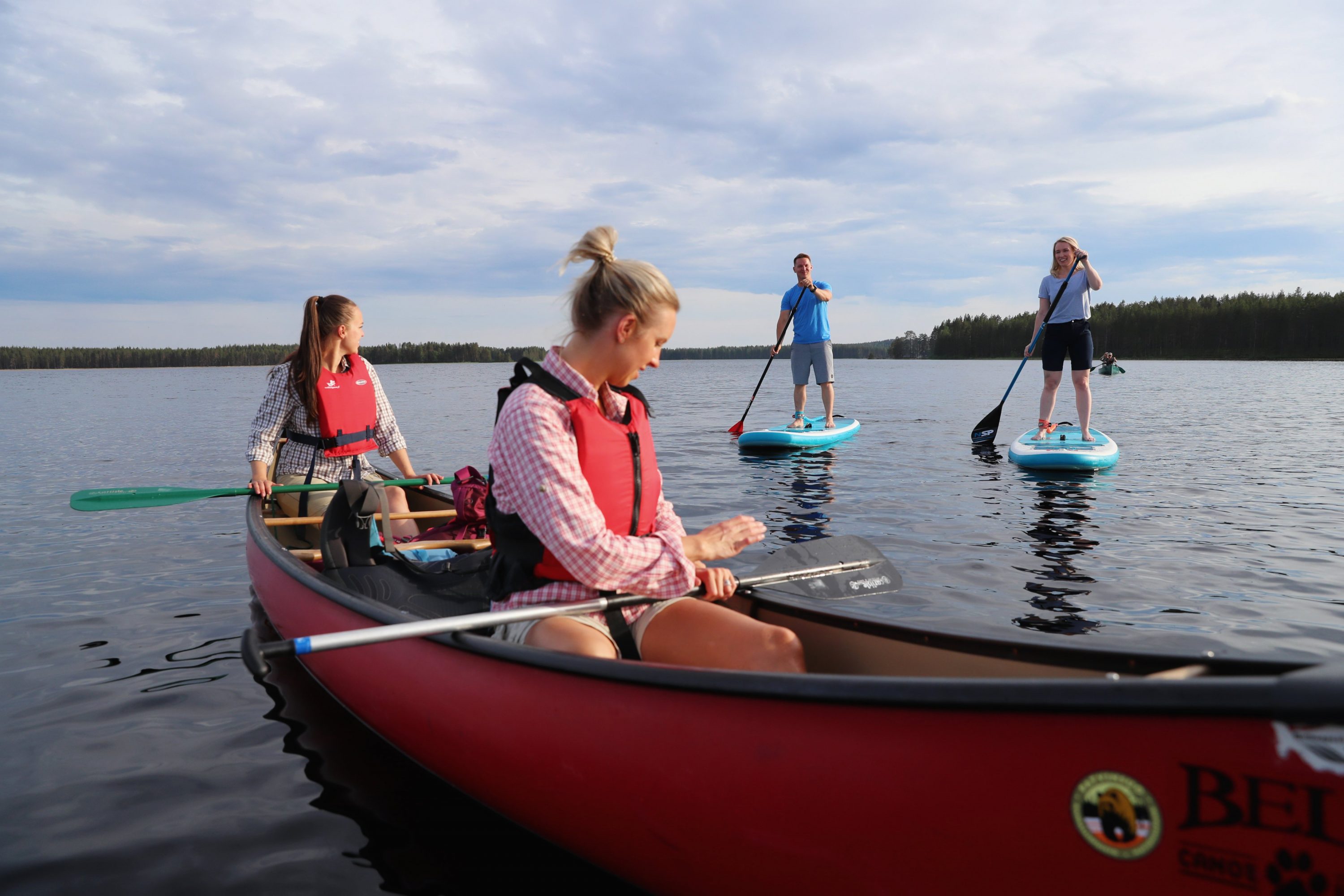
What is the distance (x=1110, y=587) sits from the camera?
196 inches

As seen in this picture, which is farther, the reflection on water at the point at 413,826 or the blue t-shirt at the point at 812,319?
the blue t-shirt at the point at 812,319

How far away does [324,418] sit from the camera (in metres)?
5.41

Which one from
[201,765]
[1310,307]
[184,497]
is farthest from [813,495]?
[1310,307]

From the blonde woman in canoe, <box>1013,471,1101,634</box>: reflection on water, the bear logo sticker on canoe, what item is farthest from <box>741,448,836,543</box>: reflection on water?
the bear logo sticker on canoe

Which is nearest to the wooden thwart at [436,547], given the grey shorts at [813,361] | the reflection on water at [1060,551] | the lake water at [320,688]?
the lake water at [320,688]

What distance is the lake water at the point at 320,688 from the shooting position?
108 inches

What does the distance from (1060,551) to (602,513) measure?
455 cm

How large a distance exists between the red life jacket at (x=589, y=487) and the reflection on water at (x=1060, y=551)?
2.72m

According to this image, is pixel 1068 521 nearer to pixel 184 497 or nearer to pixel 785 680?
pixel 785 680


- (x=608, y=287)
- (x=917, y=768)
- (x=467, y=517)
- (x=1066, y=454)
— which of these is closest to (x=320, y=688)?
(x=467, y=517)

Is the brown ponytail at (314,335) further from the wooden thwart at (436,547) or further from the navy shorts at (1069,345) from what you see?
the navy shorts at (1069,345)

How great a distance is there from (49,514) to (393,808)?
320 inches

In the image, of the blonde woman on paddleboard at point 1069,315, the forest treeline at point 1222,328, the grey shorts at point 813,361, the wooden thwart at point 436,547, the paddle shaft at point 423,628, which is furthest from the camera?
the forest treeline at point 1222,328

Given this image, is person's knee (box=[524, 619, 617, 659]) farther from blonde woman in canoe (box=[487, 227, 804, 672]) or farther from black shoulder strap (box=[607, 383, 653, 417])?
black shoulder strap (box=[607, 383, 653, 417])
